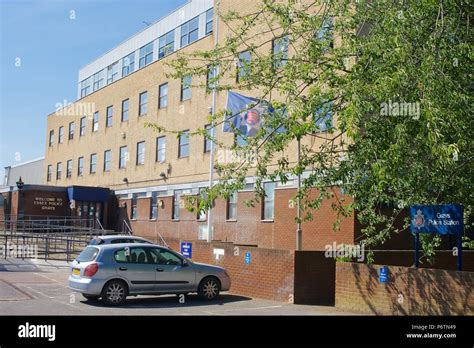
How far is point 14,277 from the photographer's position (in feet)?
Result: 62.3

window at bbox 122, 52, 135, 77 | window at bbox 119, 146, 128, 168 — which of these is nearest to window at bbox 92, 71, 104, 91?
window at bbox 122, 52, 135, 77

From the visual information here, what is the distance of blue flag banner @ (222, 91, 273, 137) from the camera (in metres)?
13.3

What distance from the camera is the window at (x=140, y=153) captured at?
37000 mm

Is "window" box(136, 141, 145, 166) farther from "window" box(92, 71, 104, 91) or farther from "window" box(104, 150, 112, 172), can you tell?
"window" box(92, 71, 104, 91)

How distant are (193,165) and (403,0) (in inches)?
810

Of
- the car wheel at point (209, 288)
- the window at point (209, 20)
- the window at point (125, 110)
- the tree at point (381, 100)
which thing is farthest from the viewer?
the window at point (125, 110)

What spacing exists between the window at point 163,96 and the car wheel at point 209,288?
20.8m

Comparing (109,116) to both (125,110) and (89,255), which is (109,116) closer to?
(125,110)

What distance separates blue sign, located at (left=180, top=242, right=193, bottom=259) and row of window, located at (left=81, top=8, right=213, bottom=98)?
11.4 metres

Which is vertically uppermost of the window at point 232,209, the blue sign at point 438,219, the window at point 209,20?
the window at point 209,20

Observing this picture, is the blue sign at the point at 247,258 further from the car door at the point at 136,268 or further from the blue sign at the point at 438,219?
the blue sign at the point at 438,219

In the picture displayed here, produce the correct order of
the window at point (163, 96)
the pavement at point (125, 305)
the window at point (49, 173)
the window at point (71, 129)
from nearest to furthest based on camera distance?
1. the pavement at point (125, 305)
2. the window at point (163, 96)
3. the window at point (71, 129)
4. the window at point (49, 173)

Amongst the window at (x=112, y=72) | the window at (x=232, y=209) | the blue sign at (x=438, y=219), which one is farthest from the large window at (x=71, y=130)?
the blue sign at (x=438, y=219)

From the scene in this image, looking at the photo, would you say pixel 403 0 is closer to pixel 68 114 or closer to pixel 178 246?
pixel 178 246
